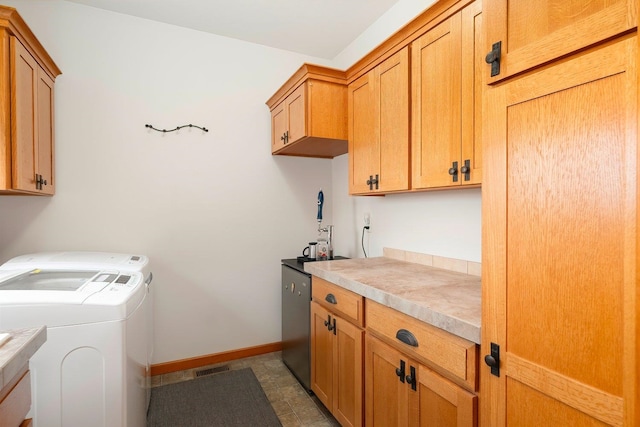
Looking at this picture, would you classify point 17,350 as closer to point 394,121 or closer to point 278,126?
point 394,121

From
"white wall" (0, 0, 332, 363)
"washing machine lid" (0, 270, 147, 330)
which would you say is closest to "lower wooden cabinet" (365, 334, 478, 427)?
"washing machine lid" (0, 270, 147, 330)

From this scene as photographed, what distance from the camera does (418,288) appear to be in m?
1.54

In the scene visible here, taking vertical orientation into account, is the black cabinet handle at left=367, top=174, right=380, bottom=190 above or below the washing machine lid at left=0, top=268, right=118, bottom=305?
above

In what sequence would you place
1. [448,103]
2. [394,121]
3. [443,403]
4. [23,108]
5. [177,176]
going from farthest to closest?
[177,176] → [394,121] → [23,108] → [448,103] → [443,403]

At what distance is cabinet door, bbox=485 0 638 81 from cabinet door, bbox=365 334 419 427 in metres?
1.13

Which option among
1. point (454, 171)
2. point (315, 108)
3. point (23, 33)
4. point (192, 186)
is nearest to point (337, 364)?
point (454, 171)

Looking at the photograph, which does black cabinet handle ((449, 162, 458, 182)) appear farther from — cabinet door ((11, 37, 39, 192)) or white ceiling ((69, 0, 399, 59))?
cabinet door ((11, 37, 39, 192))

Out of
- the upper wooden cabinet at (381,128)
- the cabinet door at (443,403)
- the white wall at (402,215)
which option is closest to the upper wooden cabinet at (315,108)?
the upper wooden cabinet at (381,128)

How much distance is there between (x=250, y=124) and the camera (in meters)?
2.95

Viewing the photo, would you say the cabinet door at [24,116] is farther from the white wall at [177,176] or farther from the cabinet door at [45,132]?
the white wall at [177,176]

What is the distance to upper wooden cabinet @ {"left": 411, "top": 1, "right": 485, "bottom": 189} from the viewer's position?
4.71 feet

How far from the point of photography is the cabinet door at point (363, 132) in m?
2.11

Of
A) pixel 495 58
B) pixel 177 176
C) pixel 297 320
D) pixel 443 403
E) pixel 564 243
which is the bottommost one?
pixel 297 320

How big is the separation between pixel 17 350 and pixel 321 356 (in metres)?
1.63
